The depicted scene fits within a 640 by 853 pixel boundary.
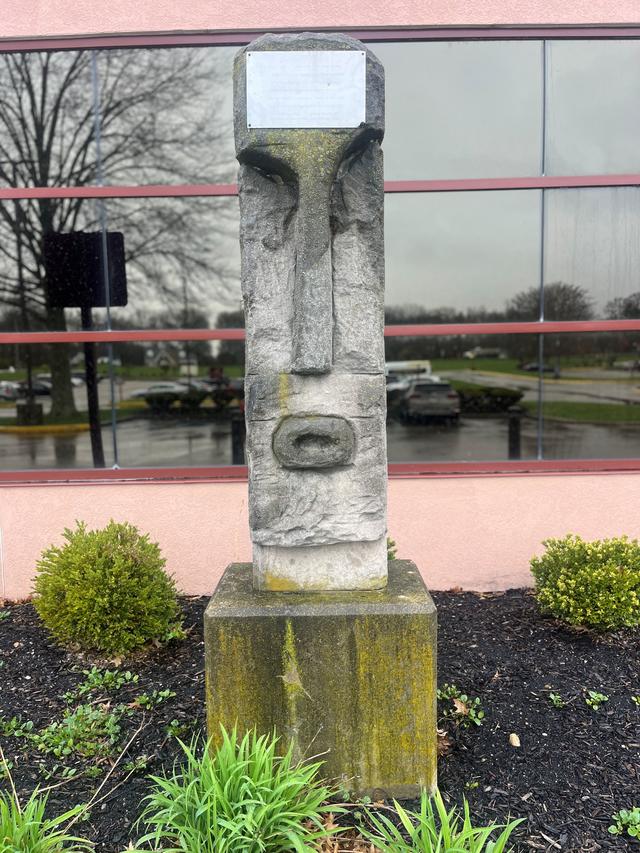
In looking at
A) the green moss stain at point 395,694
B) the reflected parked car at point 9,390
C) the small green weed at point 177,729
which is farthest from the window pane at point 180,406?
the green moss stain at point 395,694

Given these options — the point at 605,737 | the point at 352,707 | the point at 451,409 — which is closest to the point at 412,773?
the point at 352,707

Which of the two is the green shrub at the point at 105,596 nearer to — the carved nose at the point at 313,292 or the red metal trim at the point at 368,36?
the carved nose at the point at 313,292

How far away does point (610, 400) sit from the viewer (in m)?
12.3

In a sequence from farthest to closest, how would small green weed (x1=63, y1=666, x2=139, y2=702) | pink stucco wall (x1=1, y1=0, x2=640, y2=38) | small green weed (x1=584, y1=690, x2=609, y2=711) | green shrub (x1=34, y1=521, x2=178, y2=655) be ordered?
pink stucco wall (x1=1, y1=0, x2=640, y2=38), green shrub (x1=34, y1=521, x2=178, y2=655), small green weed (x1=63, y1=666, x2=139, y2=702), small green weed (x1=584, y1=690, x2=609, y2=711)

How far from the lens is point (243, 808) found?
2.12m

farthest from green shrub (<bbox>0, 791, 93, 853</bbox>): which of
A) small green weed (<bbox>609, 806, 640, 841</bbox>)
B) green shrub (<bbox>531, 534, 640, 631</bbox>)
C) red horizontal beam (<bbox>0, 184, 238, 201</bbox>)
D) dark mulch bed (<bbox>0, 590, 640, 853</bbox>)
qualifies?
red horizontal beam (<bbox>0, 184, 238, 201</bbox>)

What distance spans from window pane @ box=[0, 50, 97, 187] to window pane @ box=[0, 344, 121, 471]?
1.97 metres

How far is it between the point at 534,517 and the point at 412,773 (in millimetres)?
2887

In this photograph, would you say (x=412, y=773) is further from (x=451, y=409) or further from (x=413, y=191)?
(x=451, y=409)

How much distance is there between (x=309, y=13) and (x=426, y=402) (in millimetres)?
9056

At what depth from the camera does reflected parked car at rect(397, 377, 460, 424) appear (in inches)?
502

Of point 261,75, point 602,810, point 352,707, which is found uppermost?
point 261,75

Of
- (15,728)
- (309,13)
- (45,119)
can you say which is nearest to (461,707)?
(15,728)

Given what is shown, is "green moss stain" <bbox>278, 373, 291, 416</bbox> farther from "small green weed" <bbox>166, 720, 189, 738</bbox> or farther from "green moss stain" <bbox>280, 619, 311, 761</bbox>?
"small green weed" <bbox>166, 720, 189, 738</bbox>
